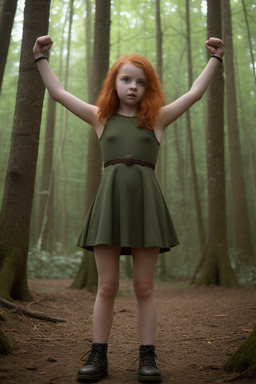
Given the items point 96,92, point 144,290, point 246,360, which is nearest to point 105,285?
point 144,290

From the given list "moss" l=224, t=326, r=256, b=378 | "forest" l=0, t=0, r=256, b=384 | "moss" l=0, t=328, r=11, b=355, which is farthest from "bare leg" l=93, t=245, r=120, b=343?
"moss" l=224, t=326, r=256, b=378

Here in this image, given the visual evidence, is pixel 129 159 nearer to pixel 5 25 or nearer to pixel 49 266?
pixel 5 25

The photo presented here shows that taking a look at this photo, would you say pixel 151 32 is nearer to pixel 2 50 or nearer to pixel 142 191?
pixel 2 50

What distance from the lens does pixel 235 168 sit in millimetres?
→ 12305

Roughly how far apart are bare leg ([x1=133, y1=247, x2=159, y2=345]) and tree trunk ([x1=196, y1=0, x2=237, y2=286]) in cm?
575

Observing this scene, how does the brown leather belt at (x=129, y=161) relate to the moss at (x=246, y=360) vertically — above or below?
above

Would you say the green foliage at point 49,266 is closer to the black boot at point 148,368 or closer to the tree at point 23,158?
the tree at point 23,158

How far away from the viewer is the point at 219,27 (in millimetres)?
8492

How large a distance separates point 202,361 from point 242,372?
602mm

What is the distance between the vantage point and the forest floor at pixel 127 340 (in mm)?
2459

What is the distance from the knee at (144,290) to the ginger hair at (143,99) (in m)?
1.15

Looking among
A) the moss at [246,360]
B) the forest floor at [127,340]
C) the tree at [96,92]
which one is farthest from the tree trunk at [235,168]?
the moss at [246,360]

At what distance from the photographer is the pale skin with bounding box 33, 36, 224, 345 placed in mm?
2594

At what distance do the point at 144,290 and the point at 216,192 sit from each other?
6.34m
